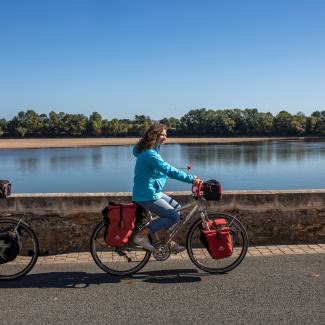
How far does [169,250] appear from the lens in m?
4.95

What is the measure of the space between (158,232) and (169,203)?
1.16ft

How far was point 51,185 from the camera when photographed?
33.0 m

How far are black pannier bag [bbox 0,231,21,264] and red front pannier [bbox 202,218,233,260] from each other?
210 centimetres

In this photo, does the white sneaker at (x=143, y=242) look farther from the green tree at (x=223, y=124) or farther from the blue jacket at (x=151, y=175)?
the green tree at (x=223, y=124)

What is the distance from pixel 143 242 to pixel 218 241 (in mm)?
855

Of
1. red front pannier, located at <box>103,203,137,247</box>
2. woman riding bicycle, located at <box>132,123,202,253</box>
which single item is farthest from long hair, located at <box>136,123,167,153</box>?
red front pannier, located at <box>103,203,137,247</box>

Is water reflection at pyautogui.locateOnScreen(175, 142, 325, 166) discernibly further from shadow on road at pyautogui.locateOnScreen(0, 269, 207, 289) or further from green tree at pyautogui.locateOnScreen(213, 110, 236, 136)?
green tree at pyautogui.locateOnScreen(213, 110, 236, 136)

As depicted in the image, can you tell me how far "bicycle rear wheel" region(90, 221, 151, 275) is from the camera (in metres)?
4.94

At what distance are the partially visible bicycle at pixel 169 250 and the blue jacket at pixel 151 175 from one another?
26cm

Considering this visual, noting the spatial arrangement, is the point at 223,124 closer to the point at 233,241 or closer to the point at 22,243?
the point at 233,241

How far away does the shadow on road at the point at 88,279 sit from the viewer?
4605 mm

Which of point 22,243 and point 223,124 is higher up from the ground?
point 223,124

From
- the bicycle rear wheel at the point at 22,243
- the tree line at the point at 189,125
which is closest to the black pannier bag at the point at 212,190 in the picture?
the bicycle rear wheel at the point at 22,243

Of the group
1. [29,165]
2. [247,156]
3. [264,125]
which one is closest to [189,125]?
[264,125]
